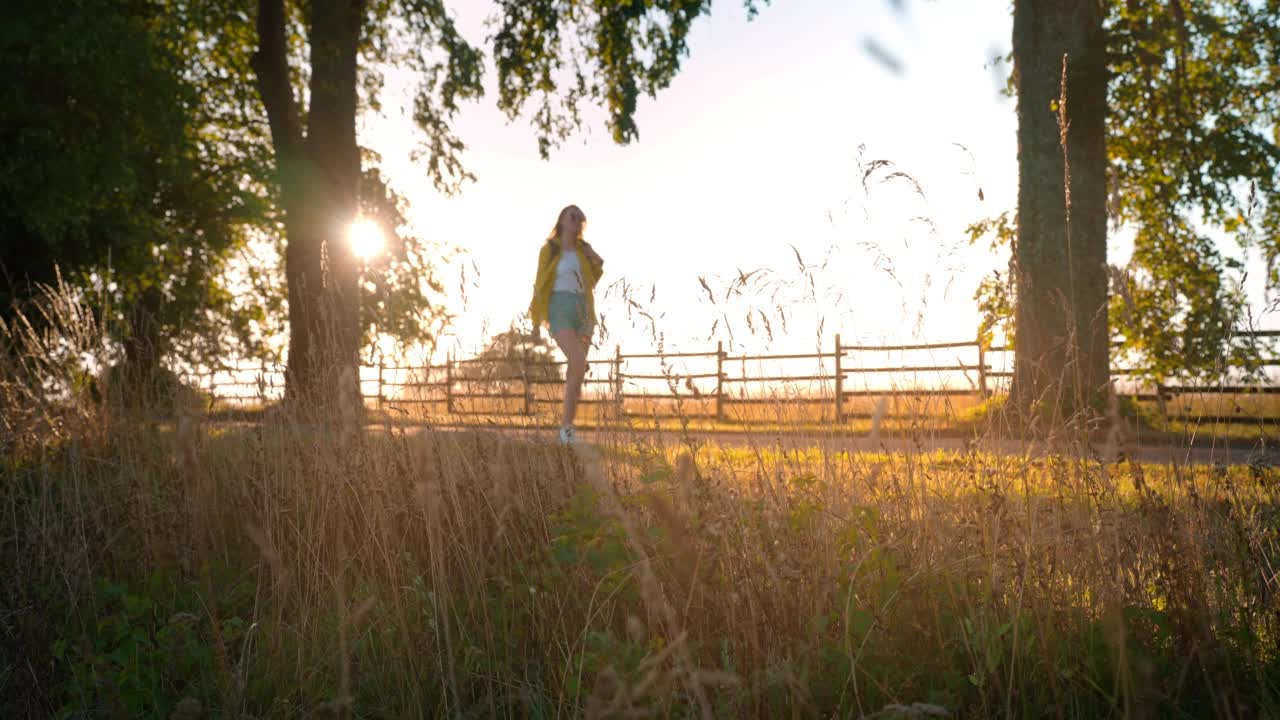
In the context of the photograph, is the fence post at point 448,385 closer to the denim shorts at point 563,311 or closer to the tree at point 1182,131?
Result: the denim shorts at point 563,311

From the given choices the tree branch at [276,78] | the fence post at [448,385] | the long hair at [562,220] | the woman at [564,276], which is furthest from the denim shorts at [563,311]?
the tree branch at [276,78]

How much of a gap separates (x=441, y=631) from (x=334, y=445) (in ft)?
4.59

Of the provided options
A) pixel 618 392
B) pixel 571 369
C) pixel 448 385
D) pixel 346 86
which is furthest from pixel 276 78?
pixel 618 392

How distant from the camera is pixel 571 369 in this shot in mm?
6109

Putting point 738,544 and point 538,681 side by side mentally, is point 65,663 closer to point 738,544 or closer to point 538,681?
point 538,681

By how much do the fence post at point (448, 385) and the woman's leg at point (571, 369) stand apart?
4.05ft

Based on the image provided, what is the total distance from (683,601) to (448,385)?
2.00m

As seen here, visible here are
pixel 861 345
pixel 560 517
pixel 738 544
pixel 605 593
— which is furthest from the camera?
pixel 861 345

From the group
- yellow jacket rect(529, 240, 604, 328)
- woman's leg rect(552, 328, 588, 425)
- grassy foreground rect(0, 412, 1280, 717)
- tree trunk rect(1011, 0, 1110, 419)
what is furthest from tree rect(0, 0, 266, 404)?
tree trunk rect(1011, 0, 1110, 419)

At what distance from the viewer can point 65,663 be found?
8.91 ft

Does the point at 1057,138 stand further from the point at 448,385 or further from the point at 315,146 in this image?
the point at 315,146

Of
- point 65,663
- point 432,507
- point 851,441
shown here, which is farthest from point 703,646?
point 65,663

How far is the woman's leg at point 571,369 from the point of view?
5.57 meters

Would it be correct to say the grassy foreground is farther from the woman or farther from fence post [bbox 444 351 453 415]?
the woman
